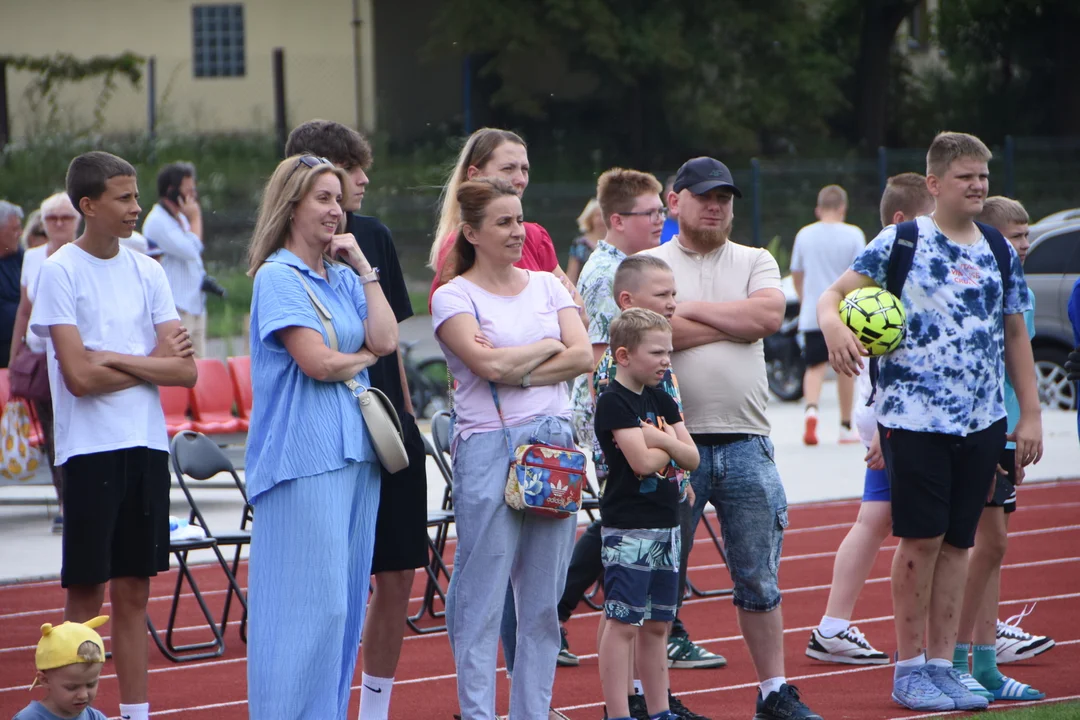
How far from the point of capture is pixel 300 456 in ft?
15.3

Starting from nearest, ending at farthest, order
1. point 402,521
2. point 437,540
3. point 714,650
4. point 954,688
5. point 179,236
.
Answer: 1. point 402,521
2. point 954,688
3. point 714,650
4. point 437,540
5. point 179,236

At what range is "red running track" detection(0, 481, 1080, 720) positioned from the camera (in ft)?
20.2

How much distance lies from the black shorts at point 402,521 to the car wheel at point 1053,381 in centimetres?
1082

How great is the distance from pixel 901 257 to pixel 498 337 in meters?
1.68

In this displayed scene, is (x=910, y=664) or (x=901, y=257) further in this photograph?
(x=910, y=664)

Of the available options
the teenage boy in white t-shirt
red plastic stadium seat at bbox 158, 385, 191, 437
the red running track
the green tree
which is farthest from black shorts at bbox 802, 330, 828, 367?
the green tree

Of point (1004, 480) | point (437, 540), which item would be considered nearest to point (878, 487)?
point (1004, 480)

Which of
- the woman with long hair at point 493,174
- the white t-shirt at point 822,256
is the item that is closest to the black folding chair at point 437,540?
the woman with long hair at point 493,174

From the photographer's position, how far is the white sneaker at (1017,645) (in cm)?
668

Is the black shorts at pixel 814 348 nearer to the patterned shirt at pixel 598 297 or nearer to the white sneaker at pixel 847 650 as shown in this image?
the white sneaker at pixel 847 650

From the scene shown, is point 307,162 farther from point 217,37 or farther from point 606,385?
point 217,37

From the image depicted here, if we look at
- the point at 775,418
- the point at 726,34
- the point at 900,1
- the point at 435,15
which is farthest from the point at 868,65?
the point at 775,418

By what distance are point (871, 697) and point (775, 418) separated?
947 centimetres

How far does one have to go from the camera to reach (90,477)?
5.16 meters
